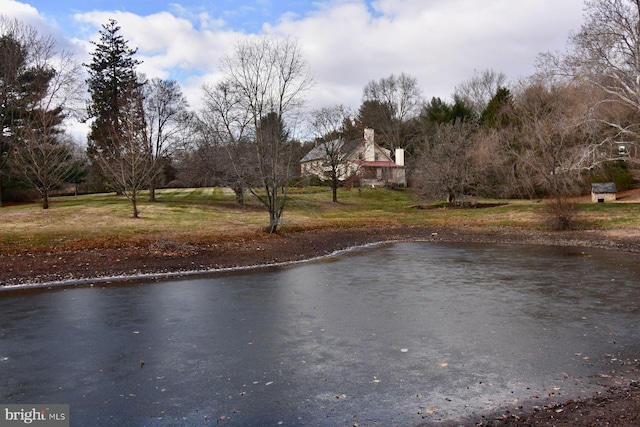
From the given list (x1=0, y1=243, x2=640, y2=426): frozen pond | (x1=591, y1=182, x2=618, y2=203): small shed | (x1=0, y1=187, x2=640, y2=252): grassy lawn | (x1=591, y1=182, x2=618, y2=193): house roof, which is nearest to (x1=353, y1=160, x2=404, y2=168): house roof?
(x1=0, y1=187, x2=640, y2=252): grassy lawn

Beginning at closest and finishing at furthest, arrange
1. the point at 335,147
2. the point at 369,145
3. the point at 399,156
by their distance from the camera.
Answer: the point at 335,147 < the point at 369,145 < the point at 399,156

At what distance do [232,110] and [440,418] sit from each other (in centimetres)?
2272

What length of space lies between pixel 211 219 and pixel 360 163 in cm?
2238

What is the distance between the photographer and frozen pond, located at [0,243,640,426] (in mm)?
6574

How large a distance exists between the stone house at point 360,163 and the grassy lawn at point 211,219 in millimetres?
3981

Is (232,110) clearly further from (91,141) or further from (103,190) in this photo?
(103,190)

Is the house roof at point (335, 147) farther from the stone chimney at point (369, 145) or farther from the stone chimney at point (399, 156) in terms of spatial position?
the stone chimney at point (399, 156)

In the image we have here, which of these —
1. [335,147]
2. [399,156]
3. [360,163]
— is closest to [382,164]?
[399,156]

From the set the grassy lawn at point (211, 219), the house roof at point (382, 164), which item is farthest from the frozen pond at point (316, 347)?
the house roof at point (382, 164)

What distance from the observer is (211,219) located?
31641 mm

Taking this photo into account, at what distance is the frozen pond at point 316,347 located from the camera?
259 inches

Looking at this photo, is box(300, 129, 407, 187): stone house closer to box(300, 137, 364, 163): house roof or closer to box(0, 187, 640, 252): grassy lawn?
box(300, 137, 364, 163): house roof

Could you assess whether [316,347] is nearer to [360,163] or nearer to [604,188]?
[604,188]

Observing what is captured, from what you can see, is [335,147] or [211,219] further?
[335,147]
